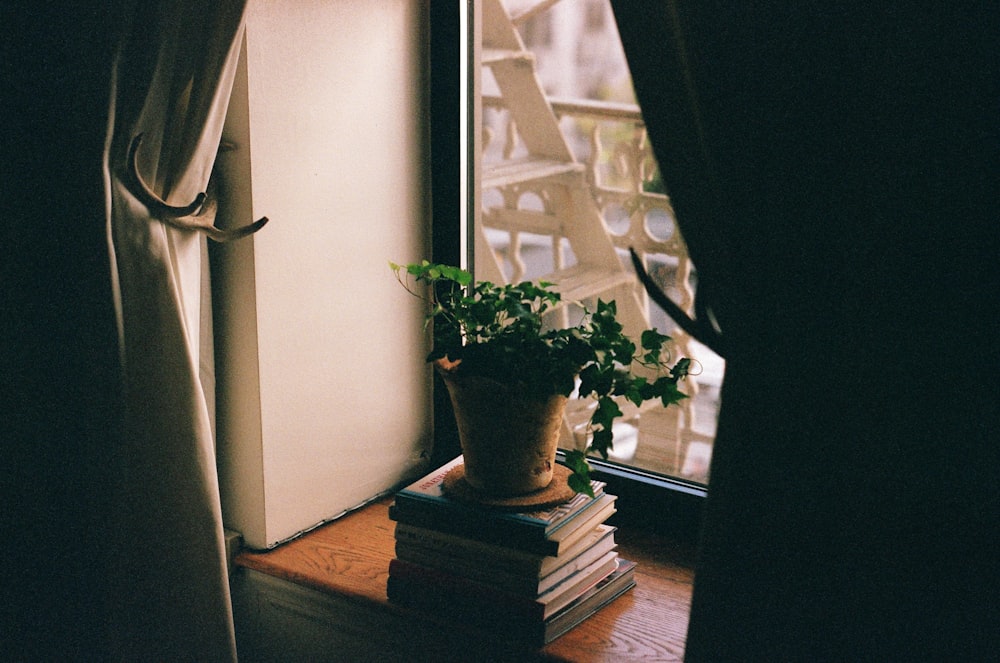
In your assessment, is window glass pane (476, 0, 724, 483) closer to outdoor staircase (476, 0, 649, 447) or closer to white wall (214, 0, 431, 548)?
outdoor staircase (476, 0, 649, 447)

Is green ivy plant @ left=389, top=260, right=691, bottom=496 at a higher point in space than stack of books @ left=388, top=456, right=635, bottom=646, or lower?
higher

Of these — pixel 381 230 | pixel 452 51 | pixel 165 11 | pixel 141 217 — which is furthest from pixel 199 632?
pixel 452 51

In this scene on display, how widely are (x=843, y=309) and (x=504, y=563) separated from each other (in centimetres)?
57

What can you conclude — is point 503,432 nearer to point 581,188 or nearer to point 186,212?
point 186,212

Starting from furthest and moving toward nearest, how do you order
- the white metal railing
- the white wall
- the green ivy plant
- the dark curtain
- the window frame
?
1. the white metal railing
2. the window frame
3. the white wall
4. the green ivy plant
5. the dark curtain

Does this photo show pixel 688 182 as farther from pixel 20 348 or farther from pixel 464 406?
pixel 20 348

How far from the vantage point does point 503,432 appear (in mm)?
1269

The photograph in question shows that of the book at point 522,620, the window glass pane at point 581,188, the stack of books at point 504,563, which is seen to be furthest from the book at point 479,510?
the window glass pane at point 581,188

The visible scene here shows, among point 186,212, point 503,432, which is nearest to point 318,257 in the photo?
point 186,212

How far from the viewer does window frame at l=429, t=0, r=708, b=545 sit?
1.55 meters

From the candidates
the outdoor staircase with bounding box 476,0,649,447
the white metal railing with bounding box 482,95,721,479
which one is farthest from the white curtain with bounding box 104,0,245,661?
the outdoor staircase with bounding box 476,0,649,447

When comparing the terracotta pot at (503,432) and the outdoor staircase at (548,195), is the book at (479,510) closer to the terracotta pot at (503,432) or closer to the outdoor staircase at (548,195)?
the terracotta pot at (503,432)

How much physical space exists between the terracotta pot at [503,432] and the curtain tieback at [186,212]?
0.35m

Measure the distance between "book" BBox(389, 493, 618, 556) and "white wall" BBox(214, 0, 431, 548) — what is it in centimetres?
29
